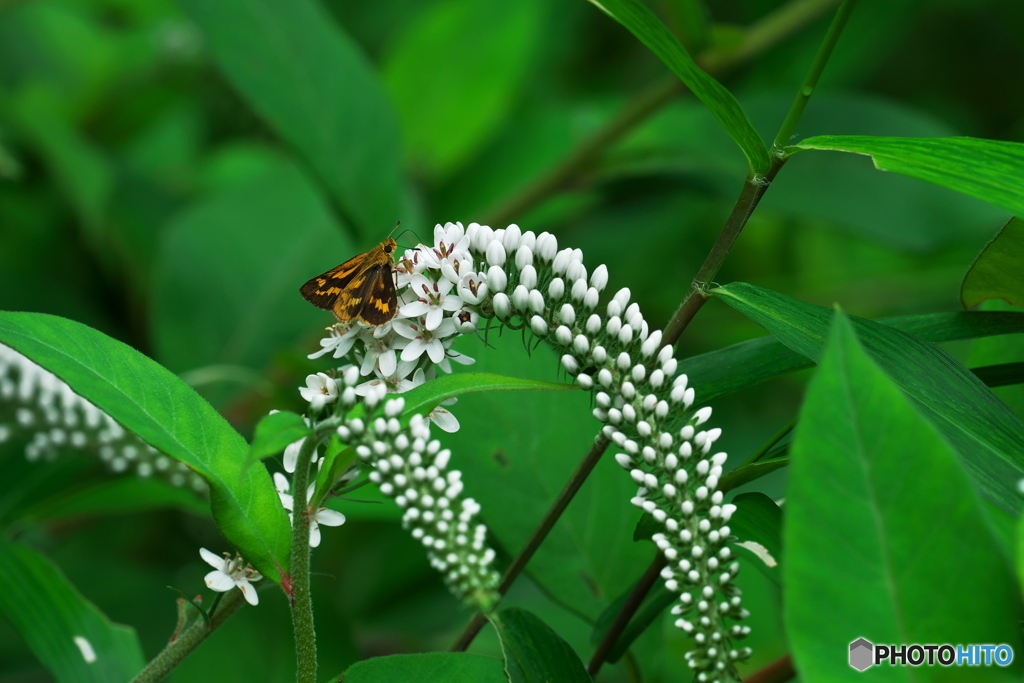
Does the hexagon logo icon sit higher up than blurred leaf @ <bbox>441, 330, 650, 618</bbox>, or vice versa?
blurred leaf @ <bbox>441, 330, 650, 618</bbox>

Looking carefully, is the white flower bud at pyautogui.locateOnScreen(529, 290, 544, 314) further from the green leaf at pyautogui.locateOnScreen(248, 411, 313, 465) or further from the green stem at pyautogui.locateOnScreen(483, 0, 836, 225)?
the green stem at pyautogui.locateOnScreen(483, 0, 836, 225)

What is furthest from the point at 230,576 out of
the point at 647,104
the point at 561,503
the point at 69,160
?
the point at 69,160

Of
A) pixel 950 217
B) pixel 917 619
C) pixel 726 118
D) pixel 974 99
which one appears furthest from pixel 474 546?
pixel 974 99

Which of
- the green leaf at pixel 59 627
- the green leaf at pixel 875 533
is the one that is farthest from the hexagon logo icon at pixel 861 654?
the green leaf at pixel 59 627

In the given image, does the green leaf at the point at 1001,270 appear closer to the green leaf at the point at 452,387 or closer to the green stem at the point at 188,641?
the green leaf at the point at 452,387

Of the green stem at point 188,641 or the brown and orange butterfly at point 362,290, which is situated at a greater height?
the brown and orange butterfly at point 362,290

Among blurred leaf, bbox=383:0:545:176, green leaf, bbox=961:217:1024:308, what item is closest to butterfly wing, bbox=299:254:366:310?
green leaf, bbox=961:217:1024:308
